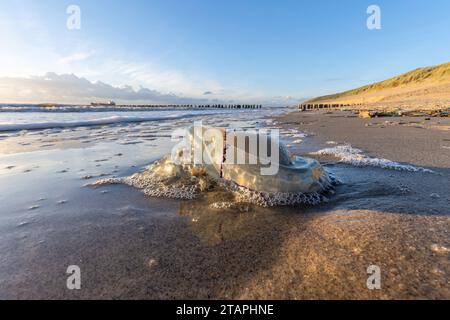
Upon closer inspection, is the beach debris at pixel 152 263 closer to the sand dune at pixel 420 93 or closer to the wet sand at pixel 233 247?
the wet sand at pixel 233 247

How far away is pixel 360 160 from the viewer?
11.3 ft

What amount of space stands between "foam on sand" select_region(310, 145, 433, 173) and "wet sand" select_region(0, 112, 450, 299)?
0.60 meters

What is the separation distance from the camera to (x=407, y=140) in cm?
501

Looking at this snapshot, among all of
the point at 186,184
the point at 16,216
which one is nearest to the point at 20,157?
the point at 16,216

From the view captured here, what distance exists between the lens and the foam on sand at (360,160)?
9.93 feet

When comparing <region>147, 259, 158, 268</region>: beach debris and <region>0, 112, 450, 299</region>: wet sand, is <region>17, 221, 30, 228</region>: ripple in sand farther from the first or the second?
<region>147, 259, 158, 268</region>: beach debris

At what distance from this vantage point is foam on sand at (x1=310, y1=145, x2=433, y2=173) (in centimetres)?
303

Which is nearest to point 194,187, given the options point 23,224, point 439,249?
point 23,224

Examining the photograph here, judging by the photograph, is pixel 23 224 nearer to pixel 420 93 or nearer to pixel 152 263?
pixel 152 263

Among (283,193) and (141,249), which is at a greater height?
(283,193)

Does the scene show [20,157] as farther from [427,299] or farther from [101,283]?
[427,299]

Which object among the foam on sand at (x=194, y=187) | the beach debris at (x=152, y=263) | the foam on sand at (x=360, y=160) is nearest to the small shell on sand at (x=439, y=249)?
the foam on sand at (x=194, y=187)

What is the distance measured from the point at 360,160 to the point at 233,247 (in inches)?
105
